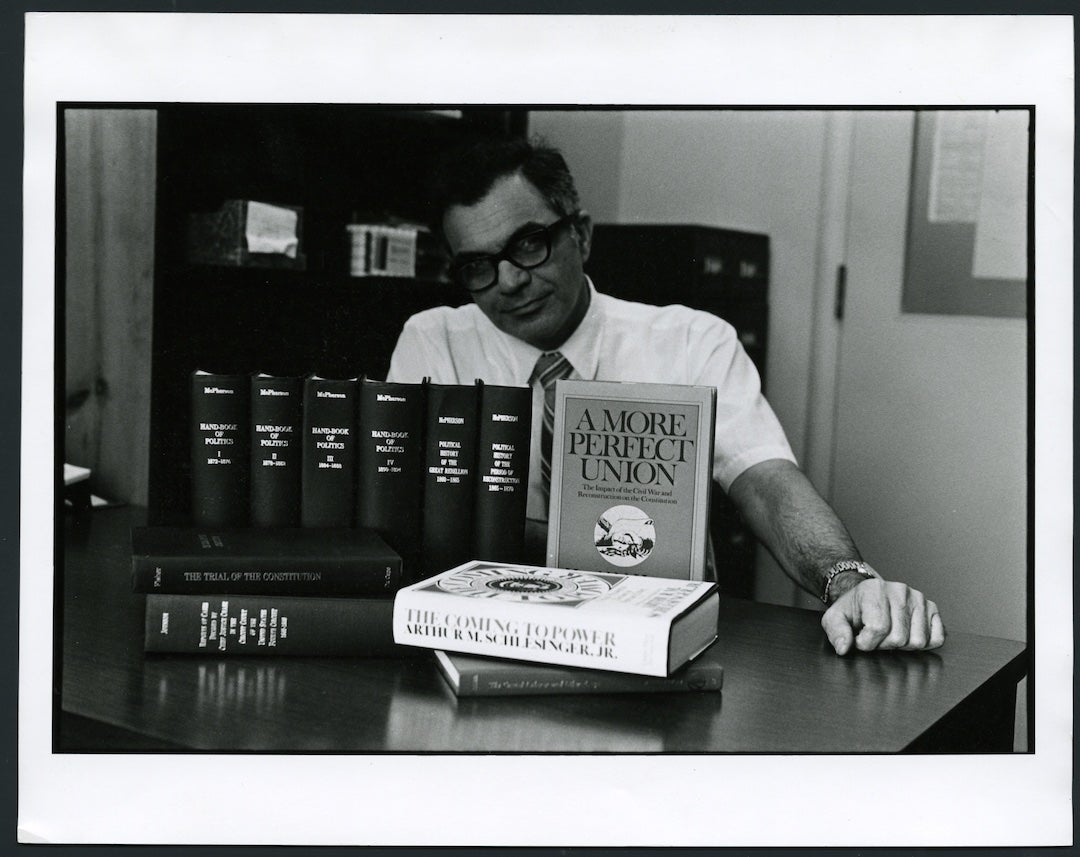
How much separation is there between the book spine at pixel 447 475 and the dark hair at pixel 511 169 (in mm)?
657

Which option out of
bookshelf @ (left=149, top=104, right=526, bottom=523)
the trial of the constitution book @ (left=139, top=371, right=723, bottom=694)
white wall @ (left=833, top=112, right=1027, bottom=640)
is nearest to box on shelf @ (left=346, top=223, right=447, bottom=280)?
bookshelf @ (left=149, top=104, right=526, bottom=523)

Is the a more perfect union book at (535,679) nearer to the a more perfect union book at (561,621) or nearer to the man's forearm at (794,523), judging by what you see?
the a more perfect union book at (561,621)

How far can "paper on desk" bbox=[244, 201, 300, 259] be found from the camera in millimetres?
1714

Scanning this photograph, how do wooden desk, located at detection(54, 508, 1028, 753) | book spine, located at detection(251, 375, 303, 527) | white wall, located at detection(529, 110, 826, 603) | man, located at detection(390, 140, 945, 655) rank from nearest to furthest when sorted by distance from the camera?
wooden desk, located at detection(54, 508, 1028, 753) < book spine, located at detection(251, 375, 303, 527) < man, located at detection(390, 140, 945, 655) < white wall, located at detection(529, 110, 826, 603)

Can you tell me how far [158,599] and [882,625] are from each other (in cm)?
71

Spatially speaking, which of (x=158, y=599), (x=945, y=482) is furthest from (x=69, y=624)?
(x=945, y=482)

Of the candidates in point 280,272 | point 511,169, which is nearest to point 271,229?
point 280,272

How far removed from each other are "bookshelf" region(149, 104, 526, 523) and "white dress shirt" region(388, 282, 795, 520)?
5cm

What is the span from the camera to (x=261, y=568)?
3.12 feet

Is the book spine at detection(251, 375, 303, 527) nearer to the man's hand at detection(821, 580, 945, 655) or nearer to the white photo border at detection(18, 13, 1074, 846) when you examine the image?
the white photo border at detection(18, 13, 1074, 846)

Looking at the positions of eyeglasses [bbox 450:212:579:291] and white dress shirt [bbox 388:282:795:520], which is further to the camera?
white dress shirt [bbox 388:282:795:520]

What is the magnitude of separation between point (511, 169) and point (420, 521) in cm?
76

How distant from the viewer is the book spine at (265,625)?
96 centimetres

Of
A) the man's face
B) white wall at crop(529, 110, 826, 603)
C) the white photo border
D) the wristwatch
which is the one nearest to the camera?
the white photo border
